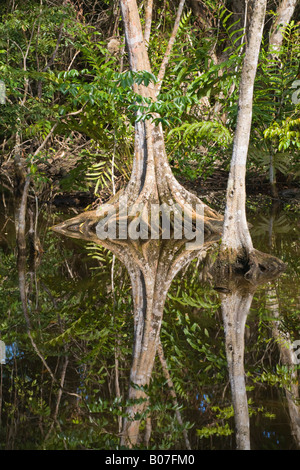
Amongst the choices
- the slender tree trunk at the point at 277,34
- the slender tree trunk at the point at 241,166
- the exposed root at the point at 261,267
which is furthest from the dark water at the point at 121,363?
the slender tree trunk at the point at 277,34

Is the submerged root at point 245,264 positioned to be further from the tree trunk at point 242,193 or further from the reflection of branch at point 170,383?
the reflection of branch at point 170,383

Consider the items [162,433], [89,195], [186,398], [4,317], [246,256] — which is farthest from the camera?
[89,195]

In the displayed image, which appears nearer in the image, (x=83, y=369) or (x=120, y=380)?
(x=120, y=380)

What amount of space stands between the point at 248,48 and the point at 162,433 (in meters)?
5.68

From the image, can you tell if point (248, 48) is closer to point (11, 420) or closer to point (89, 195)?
point (11, 420)

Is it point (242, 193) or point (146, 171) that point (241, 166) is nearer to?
point (242, 193)

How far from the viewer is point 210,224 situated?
36.9ft

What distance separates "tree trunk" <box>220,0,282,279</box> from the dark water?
411mm

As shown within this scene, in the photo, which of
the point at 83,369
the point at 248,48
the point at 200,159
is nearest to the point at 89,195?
the point at 200,159

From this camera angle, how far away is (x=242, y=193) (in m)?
8.41

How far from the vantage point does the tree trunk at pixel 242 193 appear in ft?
27.2

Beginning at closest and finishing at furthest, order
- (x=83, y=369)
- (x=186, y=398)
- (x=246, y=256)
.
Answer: (x=186, y=398) → (x=83, y=369) → (x=246, y=256)

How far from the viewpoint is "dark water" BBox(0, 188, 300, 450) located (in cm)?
409
